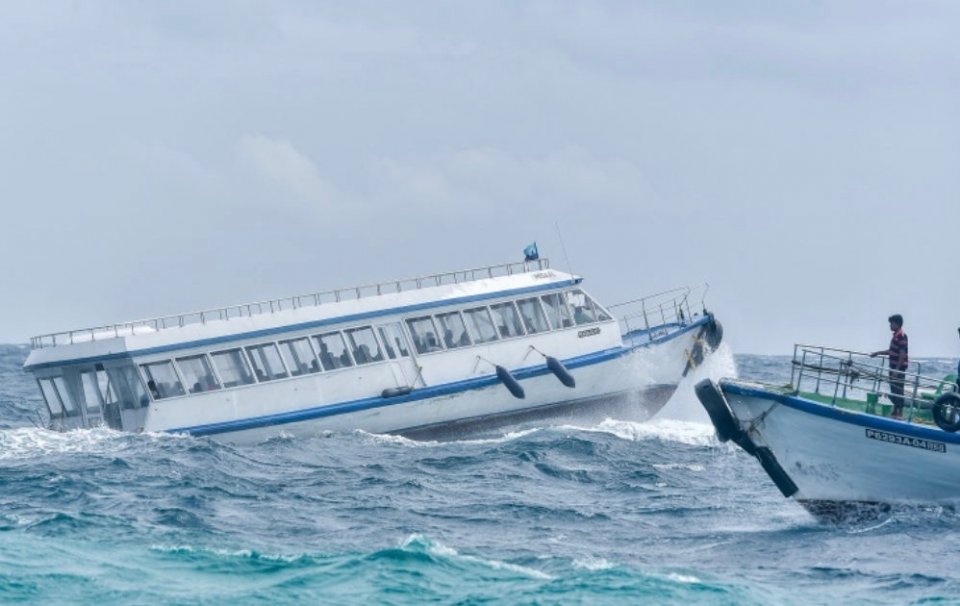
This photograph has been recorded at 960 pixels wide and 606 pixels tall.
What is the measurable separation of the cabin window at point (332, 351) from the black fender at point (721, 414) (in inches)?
466

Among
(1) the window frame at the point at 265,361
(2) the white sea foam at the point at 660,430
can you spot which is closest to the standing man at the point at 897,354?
(2) the white sea foam at the point at 660,430

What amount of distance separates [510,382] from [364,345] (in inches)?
129

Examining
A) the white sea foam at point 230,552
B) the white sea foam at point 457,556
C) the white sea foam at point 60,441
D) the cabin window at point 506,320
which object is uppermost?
the cabin window at point 506,320

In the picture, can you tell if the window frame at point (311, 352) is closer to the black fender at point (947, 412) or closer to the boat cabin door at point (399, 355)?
the boat cabin door at point (399, 355)

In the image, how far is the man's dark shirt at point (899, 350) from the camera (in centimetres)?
2286

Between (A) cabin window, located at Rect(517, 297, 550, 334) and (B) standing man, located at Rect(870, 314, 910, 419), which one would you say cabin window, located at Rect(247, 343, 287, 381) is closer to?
(A) cabin window, located at Rect(517, 297, 550, 334)

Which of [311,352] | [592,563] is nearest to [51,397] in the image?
[311,352]

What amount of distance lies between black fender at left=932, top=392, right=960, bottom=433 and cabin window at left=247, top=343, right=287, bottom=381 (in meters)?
15.1

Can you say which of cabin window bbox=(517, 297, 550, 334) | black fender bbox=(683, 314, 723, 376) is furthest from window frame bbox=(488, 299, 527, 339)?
black fender bbox=(683, 314, 723, 376)

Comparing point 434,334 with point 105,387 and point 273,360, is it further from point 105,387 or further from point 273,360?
point 105,387

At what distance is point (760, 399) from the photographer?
886 inches

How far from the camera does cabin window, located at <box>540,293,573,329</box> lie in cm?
3466

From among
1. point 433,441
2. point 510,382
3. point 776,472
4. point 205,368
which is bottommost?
point 433,441

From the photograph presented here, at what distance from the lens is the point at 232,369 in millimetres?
32031
